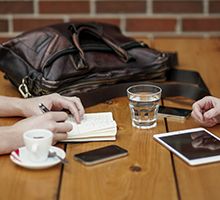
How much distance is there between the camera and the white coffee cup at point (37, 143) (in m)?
1.19

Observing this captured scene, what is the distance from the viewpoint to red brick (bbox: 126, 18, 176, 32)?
A: 2934 millimetres

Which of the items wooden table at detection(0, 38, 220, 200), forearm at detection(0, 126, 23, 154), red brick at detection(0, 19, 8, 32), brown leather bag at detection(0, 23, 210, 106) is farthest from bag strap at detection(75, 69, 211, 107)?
red brick at detection(0, 19, 8, 32)

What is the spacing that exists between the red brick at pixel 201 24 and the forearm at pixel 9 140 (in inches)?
72.3

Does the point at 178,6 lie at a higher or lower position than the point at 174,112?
higher

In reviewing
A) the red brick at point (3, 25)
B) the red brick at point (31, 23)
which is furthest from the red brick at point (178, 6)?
the red brick at point (3, 25)

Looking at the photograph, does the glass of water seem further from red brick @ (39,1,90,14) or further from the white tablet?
red brick @ (39,1,90,14)

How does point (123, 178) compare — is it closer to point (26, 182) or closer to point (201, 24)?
point (26, 182)

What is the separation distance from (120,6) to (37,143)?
1811mm

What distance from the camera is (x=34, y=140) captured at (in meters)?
1.19

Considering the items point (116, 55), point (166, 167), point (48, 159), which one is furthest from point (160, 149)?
point (116, 55)

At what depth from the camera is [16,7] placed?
290 cm

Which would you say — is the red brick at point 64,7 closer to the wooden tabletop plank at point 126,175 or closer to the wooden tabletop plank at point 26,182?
the wooden tabletop plank at point 126,175

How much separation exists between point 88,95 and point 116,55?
0.75 feet


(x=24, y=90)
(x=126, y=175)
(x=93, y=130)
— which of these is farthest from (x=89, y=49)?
(x=126, y=175)
